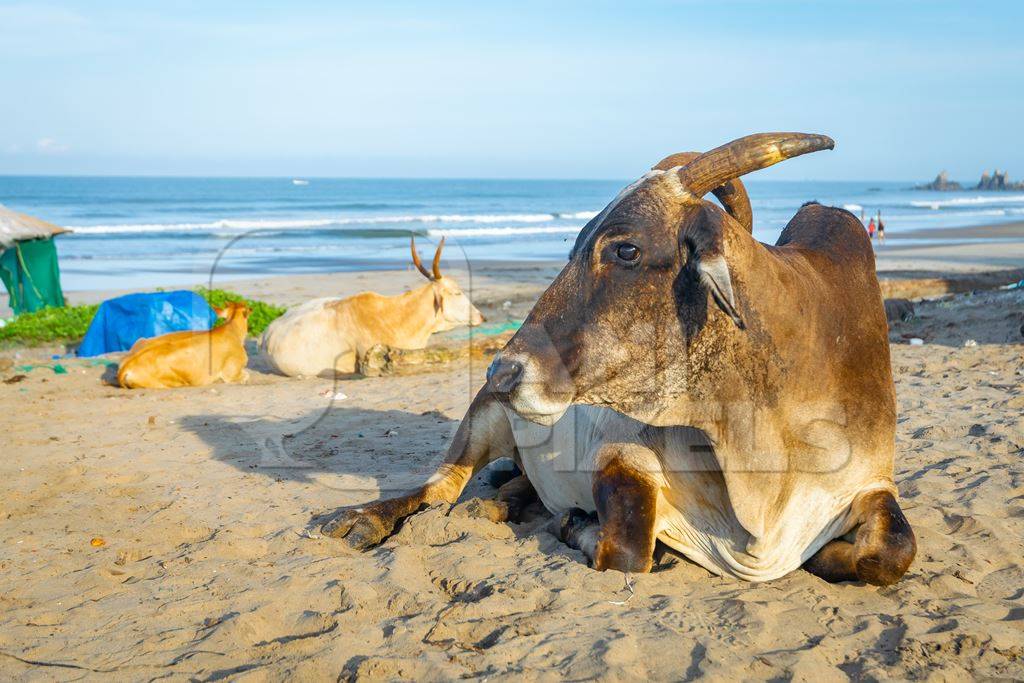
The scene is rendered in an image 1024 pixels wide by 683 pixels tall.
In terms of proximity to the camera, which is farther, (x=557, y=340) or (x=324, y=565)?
(x=324, y=565)

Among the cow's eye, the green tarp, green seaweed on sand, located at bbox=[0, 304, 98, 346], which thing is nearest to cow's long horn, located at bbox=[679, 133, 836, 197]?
the cow's eye

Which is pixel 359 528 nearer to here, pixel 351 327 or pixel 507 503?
pixel 507 503

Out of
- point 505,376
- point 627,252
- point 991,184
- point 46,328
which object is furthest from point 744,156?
point 991,184

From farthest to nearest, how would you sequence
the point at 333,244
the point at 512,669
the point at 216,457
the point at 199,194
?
the point at 199,194, the point at 333,244, the point at 216,457, the point at 512,669

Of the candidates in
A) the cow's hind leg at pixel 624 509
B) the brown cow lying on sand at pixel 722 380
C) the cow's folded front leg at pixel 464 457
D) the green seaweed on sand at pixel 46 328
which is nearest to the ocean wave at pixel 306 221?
the green seaweed on sand at pixel 46 328

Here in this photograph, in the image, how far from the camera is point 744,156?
3598 mm

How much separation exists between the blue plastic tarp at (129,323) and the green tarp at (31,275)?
345 centimetres

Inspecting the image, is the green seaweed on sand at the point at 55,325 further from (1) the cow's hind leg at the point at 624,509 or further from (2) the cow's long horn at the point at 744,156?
(2) the cow's long horn at the point at 744,156

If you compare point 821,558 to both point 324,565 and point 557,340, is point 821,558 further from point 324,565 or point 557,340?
point 324,565

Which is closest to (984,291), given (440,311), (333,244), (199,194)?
(440,311)

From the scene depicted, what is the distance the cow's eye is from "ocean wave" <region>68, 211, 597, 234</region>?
1409 inches

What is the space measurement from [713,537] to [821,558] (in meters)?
0.44

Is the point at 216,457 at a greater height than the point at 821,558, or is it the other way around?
the point at 821,558

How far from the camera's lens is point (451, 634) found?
11.7ft
